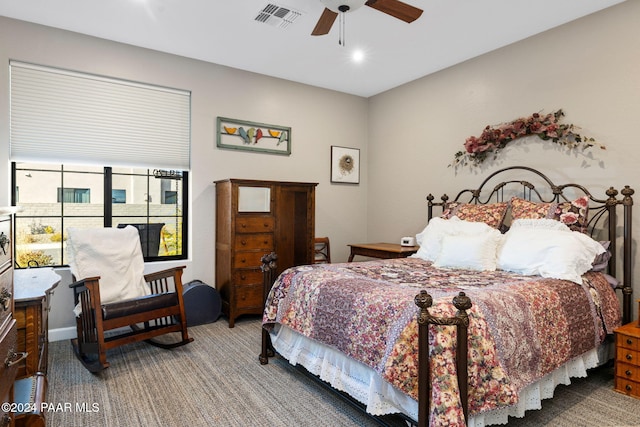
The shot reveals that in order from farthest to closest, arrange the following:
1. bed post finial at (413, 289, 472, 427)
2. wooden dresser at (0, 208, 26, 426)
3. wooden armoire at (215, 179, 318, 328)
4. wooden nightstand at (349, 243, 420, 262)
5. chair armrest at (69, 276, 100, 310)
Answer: wooden nightstand at (349, 243, 420, 262)
wooden armoire at (215, 179, 318, 328)
chair armrest at (69, 276, 100, 310)
bed post finial at (413, 289, 472, 427)
wooden dresser at (0, 208, 26, 426)

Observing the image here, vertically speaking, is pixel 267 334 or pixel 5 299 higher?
pixel 5 299

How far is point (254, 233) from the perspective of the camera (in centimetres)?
399

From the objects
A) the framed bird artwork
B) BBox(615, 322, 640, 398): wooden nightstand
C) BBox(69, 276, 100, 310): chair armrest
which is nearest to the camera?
BBox(615, 322, 640, 398): wooden nightstand

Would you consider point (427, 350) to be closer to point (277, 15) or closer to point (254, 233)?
point (254, 233)

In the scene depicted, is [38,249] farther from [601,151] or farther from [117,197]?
[601,151]

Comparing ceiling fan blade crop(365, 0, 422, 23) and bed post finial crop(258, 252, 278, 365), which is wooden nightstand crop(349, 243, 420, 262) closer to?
bed post finial crop(258, 252, 278, 365)

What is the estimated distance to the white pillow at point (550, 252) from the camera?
254cm

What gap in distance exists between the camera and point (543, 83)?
11.3ft

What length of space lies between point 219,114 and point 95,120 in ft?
4.02

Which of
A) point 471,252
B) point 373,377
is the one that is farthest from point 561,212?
point 373,377

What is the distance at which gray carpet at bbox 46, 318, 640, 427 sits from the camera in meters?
2.14

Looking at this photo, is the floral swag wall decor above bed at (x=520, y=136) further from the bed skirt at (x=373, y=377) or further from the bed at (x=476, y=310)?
the bed skirt at (x=373, y=377)

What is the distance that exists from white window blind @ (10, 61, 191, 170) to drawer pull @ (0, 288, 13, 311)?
7.46 ft

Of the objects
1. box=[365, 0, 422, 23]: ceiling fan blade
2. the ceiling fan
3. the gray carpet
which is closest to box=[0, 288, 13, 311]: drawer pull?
the gray carpet
